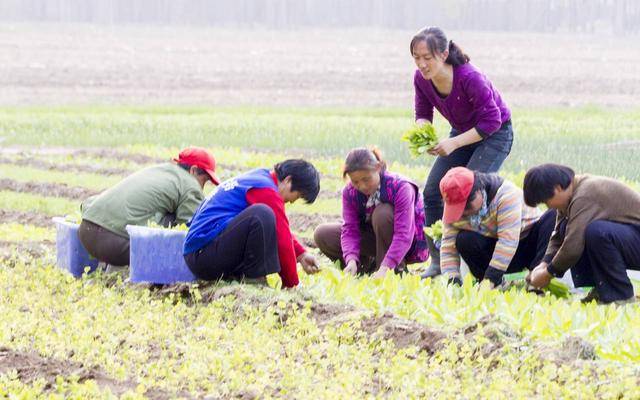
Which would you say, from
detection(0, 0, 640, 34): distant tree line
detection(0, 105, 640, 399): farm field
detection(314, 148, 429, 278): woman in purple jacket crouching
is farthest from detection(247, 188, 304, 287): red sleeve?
detection(0, 0, 640, 34): distant tree line

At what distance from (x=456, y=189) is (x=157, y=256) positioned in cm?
182

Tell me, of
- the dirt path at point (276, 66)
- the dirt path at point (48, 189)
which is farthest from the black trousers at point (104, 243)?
the dirt path at point (276, 66)

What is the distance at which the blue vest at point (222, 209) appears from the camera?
249 inches

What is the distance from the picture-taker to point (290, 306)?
6043 mm

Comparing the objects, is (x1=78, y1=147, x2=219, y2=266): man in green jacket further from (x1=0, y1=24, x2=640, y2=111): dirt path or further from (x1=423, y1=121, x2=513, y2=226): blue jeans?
(x1=0, y1=24, x2=640, y2=111): dirt path

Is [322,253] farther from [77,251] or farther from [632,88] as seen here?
[632,88]

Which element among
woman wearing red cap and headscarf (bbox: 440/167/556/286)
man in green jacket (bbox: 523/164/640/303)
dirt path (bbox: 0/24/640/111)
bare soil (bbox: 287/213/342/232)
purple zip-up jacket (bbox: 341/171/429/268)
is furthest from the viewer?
dirt path (bbox: 0/24/640/111)

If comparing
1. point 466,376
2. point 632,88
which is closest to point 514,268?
point 466,376

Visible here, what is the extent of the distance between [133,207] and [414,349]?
2.53 m

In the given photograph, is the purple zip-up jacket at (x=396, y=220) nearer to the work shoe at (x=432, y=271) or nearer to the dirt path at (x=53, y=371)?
the work shoe at (x=432, y=271)

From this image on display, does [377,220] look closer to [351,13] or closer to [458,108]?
[458,108]

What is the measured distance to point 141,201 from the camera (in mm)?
6949

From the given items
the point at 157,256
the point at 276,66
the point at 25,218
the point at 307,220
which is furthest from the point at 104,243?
the point at 276,66

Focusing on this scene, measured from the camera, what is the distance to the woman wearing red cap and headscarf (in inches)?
258
